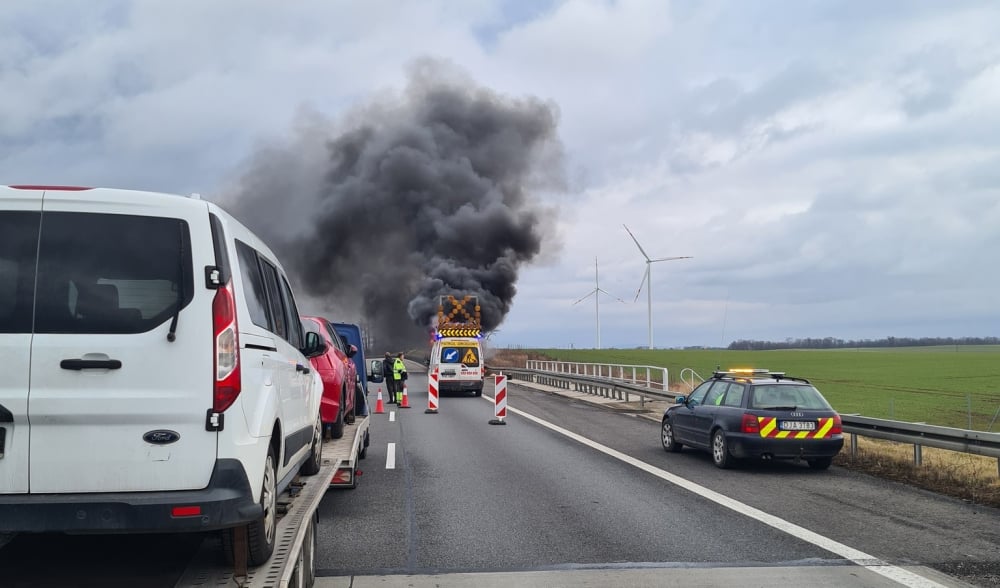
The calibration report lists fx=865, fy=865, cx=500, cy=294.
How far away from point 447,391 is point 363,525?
82.5 feet

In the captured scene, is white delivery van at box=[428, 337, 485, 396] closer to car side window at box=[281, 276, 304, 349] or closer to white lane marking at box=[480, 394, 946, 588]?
white lane marking at box=[480, 394, 946, 588]

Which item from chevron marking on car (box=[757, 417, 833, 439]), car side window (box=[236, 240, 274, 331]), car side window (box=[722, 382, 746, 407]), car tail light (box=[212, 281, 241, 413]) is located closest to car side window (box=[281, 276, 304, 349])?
car side window (box=[236, 240, 274, 331])

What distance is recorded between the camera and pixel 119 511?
3738 mm

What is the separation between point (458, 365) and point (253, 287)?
26.6 metres

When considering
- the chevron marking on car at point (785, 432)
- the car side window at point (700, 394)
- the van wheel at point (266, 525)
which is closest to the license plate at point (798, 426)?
the chevron marking on car at point (785, 432)

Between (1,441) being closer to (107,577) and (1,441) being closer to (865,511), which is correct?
(107,577)

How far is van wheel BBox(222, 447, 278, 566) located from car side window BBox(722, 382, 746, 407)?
8.57 m

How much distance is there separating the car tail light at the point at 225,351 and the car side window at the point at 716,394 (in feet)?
32.0

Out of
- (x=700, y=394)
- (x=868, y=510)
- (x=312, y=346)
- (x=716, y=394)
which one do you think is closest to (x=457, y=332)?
(x=700, y=394)

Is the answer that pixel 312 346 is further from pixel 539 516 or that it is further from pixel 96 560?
pixel 539 516

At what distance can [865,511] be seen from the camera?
8719mm

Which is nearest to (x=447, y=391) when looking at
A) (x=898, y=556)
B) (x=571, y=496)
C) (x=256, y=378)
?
(x=571, y=496)

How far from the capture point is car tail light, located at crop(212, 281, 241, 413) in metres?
3.92

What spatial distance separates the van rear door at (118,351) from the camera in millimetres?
3758
